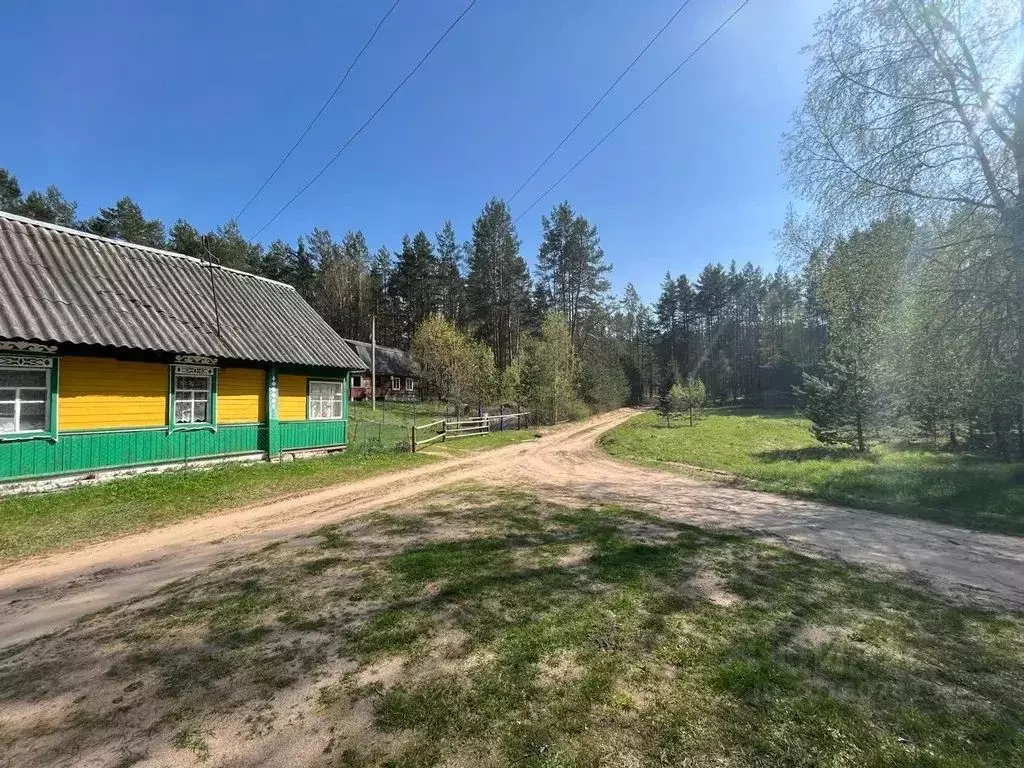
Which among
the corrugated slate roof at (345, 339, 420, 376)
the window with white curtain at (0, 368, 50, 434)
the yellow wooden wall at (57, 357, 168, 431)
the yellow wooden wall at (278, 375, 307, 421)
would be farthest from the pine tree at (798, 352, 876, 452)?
the corrugated slate roof at (345, 339, 420, 376)

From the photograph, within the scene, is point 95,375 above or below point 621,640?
above

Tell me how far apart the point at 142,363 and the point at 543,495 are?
36.4 feet

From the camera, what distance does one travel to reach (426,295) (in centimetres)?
5459

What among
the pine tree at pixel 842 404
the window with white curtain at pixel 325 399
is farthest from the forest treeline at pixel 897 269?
the window with white curtain at pixel 325 399

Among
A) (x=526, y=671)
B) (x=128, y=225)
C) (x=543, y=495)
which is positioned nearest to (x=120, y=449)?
(x=543, y=495)

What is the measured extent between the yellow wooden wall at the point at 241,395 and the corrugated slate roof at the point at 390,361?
97.4ft

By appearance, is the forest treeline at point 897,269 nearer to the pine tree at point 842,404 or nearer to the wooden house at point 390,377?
the pine tree at point 842,404

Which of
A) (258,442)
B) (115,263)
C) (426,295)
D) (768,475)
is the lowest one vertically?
(768,475)

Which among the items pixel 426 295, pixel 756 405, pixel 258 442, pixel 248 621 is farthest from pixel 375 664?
pixel 756 405

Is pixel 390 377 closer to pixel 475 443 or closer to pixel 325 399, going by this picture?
pixel 475 443

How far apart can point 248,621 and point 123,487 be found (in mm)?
9312

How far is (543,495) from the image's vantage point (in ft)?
35.4

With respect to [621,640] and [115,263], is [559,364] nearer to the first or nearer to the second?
[115,263]

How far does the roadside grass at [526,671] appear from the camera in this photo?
2.87 m
